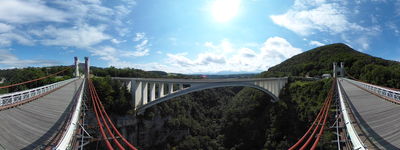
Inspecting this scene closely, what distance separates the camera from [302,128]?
30844mm

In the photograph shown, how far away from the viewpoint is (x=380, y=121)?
27.5 ft

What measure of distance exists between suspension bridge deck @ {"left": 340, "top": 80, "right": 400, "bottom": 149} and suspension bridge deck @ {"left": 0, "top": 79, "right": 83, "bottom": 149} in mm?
10725

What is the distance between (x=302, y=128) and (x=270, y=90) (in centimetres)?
1228

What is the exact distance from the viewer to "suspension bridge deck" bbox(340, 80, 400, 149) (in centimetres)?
657

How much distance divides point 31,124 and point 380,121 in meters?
13.5

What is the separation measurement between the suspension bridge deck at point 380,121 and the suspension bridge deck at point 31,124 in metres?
10.7

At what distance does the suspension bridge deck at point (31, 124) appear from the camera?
6.51m

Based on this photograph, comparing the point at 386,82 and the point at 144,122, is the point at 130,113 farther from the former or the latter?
the point at 386,82

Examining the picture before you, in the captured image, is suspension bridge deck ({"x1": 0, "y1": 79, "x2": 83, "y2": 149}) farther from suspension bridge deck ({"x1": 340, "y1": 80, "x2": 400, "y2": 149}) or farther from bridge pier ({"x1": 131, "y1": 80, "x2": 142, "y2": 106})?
bridge pier ({"x1": 131, "y1": 80, "x2": 142, "y2": 106})

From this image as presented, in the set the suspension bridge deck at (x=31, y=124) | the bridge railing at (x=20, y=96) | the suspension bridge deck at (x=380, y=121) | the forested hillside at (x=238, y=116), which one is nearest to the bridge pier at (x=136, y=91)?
the forested hillside at (x=238, y=116)

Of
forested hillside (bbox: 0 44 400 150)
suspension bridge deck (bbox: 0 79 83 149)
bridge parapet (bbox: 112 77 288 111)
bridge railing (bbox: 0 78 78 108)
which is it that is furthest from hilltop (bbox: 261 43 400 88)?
bridge railing (bbox: 0 78 78 108)

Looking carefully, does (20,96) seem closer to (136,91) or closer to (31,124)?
(31,124)

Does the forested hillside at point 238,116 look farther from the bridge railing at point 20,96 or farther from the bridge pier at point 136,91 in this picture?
the bridge railing at point 20,96

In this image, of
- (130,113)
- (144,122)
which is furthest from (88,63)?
(144,122)
